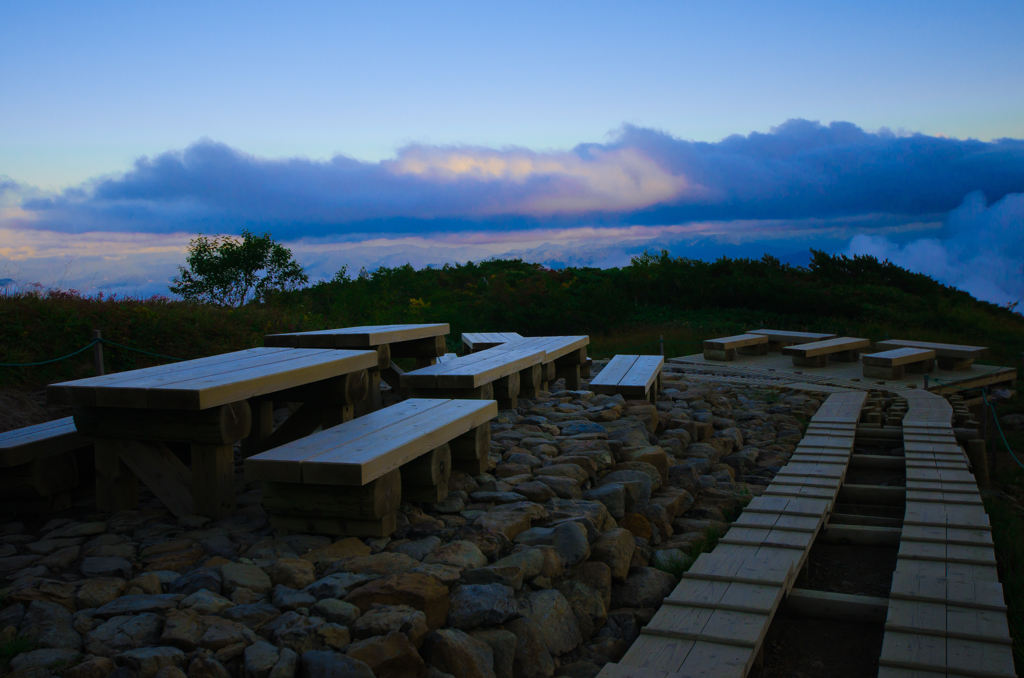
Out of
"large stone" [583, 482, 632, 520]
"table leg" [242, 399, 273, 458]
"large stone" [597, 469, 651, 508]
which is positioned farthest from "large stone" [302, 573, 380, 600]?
"table leg" [242, 399, 273, 458]

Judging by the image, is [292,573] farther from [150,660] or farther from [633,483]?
[633,483]

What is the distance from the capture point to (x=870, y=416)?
7.35 metres

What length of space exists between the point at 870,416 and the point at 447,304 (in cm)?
1521

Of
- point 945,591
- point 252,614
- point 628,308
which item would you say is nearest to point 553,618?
point 252,614

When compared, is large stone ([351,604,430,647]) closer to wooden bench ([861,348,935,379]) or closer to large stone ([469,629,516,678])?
large stone ([469,629,516,678])

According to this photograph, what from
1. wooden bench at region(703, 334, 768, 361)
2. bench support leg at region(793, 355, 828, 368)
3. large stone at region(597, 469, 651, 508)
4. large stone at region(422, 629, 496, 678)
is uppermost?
large stone at region(422, 629, 496, 678)

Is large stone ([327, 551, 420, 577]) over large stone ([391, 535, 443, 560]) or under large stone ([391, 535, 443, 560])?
over

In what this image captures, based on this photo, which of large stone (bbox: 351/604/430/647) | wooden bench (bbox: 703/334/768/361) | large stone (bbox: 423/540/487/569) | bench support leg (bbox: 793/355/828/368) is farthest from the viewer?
wooden bench (bbox: 703/334/768/361)

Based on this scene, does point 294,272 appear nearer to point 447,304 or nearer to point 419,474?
point 447,304

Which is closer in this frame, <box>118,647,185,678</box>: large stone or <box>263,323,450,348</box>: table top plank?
<box>118,647,185,678</box>: large stone

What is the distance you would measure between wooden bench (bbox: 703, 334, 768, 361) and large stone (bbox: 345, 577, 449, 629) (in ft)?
34.7

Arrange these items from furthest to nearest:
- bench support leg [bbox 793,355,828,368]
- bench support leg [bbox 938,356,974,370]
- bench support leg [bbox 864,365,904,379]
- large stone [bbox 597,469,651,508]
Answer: bench support leg [bbox 793,355,828,368] → bench support leg [bbox 938,356,974,370] → bench support leg [bbox 864,365,904,379] → large stone [bbox 597,469,651,508]

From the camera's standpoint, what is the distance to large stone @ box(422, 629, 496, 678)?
7.45ft

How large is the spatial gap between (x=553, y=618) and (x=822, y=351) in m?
9.94
